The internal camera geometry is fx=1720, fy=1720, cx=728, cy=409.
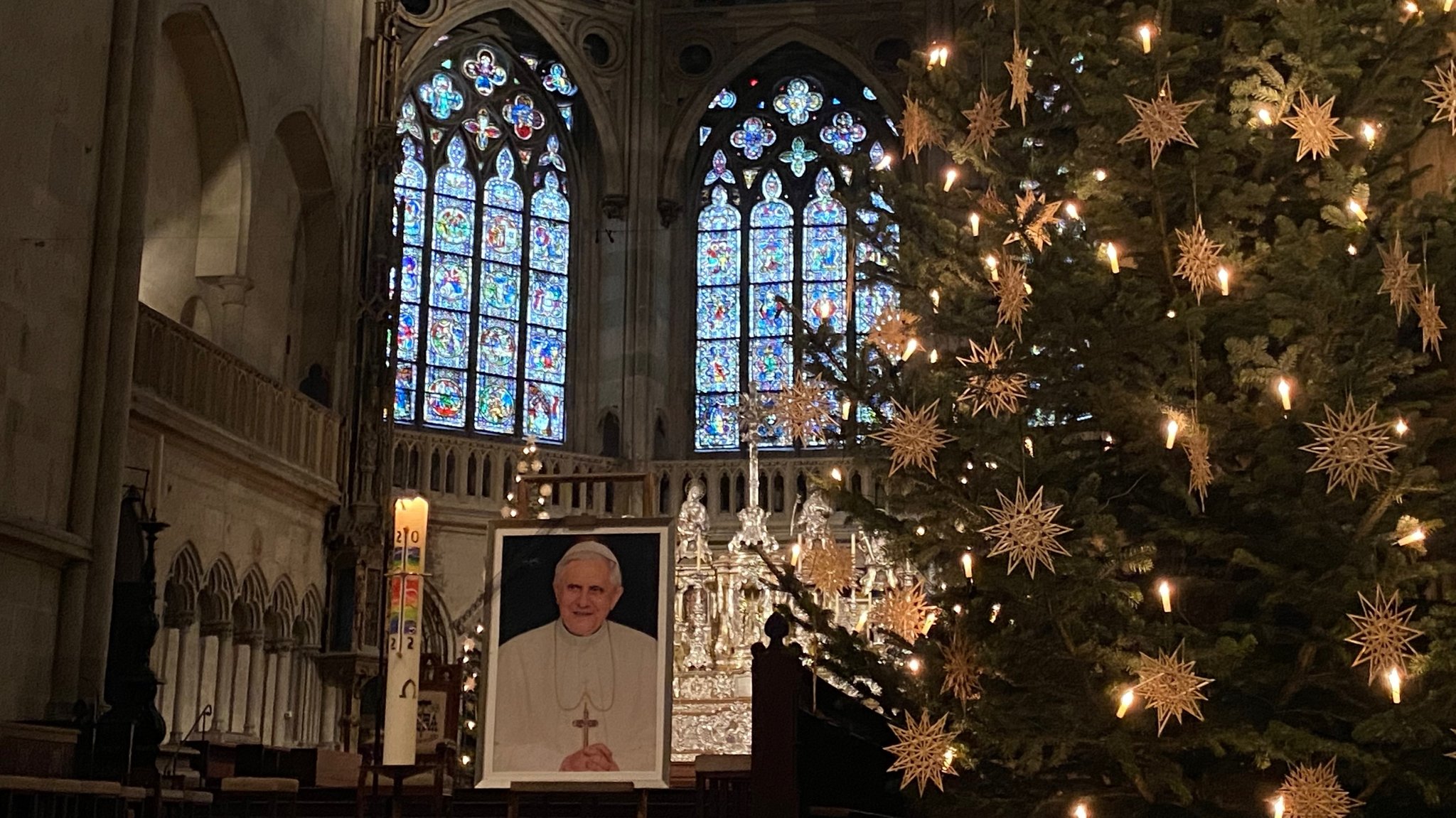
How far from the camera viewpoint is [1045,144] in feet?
17.9

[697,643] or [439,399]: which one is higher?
[439,399]

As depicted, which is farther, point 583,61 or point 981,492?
point 583,61

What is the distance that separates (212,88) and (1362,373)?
11.6 meters

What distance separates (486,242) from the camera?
19.8m

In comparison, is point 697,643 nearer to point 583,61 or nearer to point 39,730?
point 39,730

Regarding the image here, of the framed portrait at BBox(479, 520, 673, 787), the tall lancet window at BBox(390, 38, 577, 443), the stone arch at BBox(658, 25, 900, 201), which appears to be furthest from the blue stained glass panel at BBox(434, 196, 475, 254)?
the framed portrait at BBox(479, 520, 673, 787)

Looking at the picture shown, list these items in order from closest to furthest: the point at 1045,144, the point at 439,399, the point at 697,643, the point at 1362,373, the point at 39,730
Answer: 1. the point at 1362,373
2. the point at 1045,144
3. the point at 39,730
4. the point at 697,643
5. the point at 439,399

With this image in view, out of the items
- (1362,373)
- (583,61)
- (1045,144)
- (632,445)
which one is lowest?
(1362,373)

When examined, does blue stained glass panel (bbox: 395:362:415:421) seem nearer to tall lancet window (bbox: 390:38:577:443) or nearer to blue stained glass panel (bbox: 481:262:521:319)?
tall lancet window (bbox: 390:38:577:443)

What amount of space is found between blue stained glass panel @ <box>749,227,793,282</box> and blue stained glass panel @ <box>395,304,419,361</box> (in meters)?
4.03

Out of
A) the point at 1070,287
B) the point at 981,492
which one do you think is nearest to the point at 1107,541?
the point at 981,492

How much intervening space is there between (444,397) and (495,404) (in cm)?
61

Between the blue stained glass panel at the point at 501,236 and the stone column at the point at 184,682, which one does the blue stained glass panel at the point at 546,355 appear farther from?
the stone column at the point at 184,682

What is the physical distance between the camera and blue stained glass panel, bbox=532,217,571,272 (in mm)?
20062
